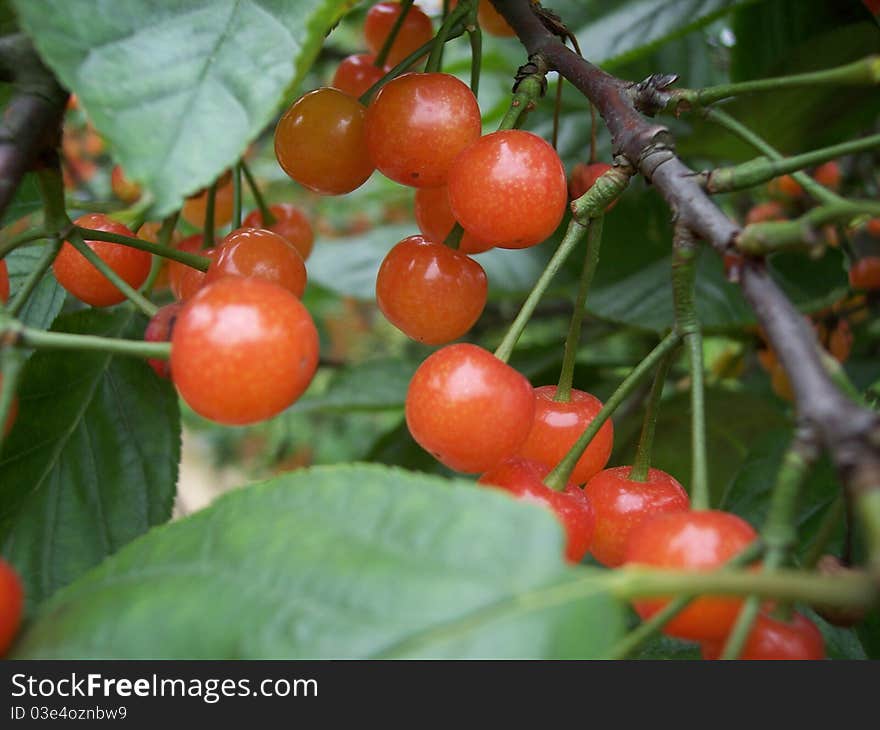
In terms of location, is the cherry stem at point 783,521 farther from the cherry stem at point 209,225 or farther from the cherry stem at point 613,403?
the cherry stem at point 209,225

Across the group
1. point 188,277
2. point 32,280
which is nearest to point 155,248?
point 188,277

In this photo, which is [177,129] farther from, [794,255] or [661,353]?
[794,255]

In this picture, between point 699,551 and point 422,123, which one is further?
point 422,123

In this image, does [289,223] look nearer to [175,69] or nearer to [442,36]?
[442,36]

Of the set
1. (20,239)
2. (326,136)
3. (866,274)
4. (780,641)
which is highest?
(866,274)

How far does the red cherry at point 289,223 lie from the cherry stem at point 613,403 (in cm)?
79

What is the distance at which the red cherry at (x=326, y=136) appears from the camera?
1.25 m

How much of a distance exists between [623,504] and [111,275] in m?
0.66

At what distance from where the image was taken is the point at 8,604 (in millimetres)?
846

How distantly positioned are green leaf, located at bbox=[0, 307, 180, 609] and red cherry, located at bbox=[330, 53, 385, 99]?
0.58m

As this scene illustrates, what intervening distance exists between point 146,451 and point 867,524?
1094mm

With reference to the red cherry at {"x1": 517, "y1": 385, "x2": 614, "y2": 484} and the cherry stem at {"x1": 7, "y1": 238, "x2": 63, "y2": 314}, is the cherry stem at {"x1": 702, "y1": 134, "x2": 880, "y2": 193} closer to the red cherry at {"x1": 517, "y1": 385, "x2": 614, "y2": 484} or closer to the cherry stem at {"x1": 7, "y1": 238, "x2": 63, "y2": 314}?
the red cherry at {"x1": 517, "y1": 385, "x2": 614, "y2": 484}

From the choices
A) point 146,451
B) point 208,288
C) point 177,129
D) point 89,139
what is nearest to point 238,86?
point 177,129

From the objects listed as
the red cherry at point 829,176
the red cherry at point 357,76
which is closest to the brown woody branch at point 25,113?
the red cherry at point 357,76
